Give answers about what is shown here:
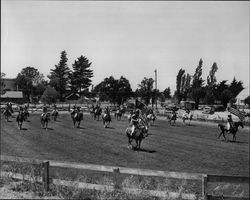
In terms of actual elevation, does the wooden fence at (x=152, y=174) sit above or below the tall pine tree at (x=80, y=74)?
below

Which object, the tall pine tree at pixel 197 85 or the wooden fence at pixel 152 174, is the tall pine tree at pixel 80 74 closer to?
the wooden fence at pixel 152 174

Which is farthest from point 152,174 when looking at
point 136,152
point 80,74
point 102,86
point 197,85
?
point 197,85

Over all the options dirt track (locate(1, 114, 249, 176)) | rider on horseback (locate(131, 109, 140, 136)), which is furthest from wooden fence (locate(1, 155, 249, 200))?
rider on horseback (locate(131, 109, 140, 136))

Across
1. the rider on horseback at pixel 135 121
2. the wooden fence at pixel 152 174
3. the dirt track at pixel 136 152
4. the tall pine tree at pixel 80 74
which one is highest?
the tall pine tree at pixel 80 74

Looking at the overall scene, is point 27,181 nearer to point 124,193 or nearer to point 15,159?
point 15,159

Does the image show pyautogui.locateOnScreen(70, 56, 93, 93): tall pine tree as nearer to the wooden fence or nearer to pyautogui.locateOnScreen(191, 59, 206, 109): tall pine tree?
the wooden fence

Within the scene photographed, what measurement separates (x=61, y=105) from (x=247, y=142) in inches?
1047

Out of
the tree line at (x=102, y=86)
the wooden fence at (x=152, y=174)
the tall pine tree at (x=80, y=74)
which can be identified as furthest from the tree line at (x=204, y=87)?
the wooden fence at (x=152, y=174)

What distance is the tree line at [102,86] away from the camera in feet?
87.1

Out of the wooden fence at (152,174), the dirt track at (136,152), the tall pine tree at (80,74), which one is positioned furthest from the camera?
the tall pine tree at (80,74)

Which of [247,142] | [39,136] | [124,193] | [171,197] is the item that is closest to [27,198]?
[124,193]

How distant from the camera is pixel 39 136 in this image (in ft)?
83.3

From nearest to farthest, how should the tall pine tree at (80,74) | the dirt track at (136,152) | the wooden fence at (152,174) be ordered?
the wooden fence at (152,174), the dirt track at (136,152), the tall pine tree at (80,74)

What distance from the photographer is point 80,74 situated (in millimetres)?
26000
